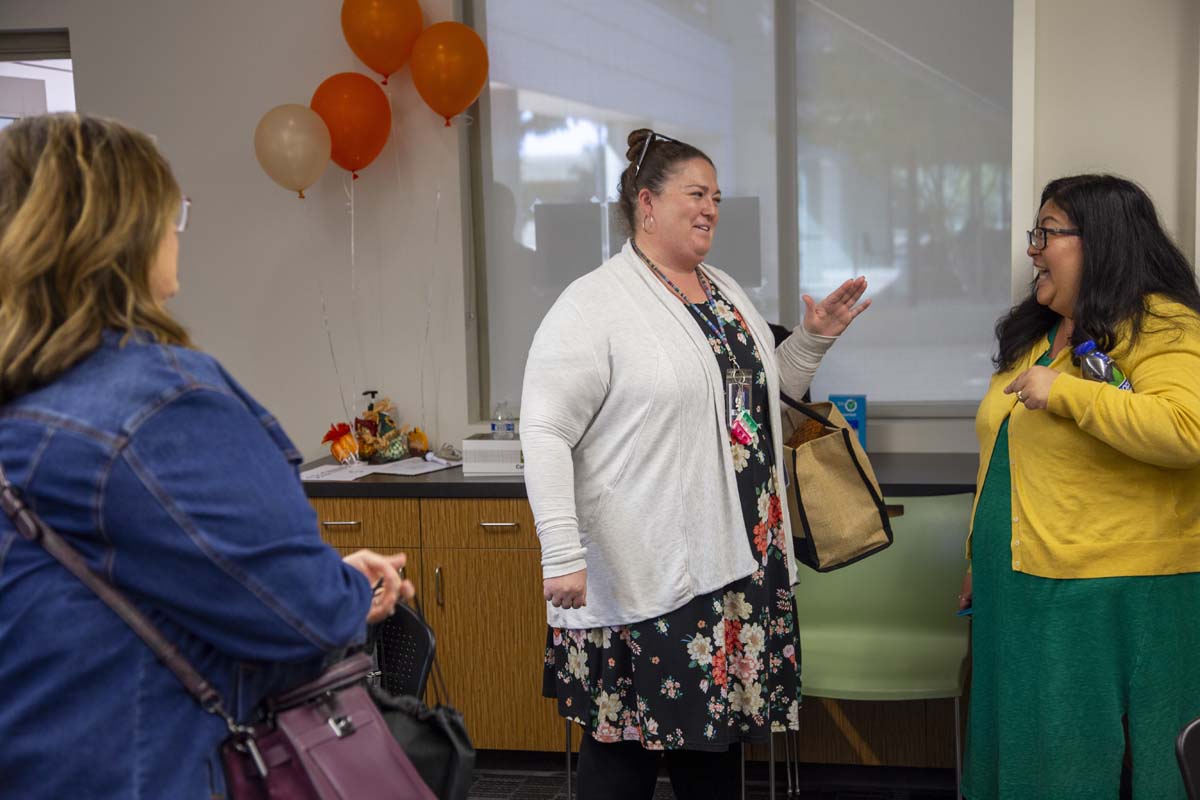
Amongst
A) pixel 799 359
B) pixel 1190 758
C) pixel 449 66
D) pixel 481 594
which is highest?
pixel 449 66

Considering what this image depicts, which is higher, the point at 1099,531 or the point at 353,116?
the point at 353,116

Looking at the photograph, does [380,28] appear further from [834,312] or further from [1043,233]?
[1043,233]

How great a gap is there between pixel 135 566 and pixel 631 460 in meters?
1.18

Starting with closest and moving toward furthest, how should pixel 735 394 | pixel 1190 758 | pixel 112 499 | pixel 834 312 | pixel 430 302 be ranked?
pixel 112 499 → pixel 1190 758 → pixel 735 394 → pixel 834 312 → pixel 430 302

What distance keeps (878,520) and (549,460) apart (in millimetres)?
804

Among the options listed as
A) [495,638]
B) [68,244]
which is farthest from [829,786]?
[68,244]

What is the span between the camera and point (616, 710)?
2.19m

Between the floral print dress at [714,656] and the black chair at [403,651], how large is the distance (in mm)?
376

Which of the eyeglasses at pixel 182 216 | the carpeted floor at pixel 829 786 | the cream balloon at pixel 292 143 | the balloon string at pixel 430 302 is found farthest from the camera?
the balloon string at pixel 430 302

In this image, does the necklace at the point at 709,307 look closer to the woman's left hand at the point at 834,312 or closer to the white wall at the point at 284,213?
the woman's left hand at the point at 834,312

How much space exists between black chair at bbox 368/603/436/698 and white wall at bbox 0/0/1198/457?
5.88 feet

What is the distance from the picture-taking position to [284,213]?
3.82 m

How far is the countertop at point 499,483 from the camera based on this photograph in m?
3.00

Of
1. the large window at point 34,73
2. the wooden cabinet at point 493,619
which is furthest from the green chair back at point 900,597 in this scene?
the large window at point 34,73
